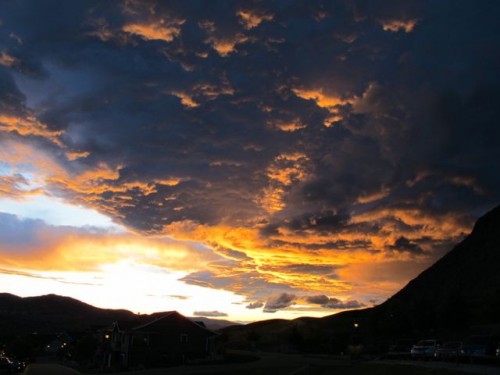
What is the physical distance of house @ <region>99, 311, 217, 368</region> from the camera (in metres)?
71.2

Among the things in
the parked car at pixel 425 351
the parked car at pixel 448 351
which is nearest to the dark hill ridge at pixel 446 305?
the parked car at pixel 425 351

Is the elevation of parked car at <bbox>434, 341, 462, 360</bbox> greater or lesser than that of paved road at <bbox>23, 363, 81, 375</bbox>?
greater

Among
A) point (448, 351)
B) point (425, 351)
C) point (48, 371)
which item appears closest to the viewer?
point (448, 351)

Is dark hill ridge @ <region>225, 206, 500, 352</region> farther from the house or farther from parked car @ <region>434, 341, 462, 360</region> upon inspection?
parked car @ <region>434, 341, 462, 360</region>

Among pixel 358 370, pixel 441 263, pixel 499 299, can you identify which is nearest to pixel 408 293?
pixel 441 263

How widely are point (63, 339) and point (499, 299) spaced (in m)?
114

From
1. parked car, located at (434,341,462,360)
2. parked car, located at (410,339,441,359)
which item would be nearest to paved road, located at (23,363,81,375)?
parked car, located at (410,339,441,359)

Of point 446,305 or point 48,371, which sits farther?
point 446,305

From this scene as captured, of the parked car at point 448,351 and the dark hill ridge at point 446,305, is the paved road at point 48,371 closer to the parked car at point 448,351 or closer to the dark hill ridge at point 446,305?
the parked car at point 448,351

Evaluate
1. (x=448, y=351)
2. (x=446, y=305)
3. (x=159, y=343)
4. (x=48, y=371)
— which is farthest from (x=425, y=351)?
(x=446, y=305)

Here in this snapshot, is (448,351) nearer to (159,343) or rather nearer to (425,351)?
(425,351)

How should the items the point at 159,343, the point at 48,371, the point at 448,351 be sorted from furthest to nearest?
the point at 159,343, the point at 48,371, the point at 448,351

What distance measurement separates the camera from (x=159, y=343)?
243 ft

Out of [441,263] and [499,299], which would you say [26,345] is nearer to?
[499,299]
